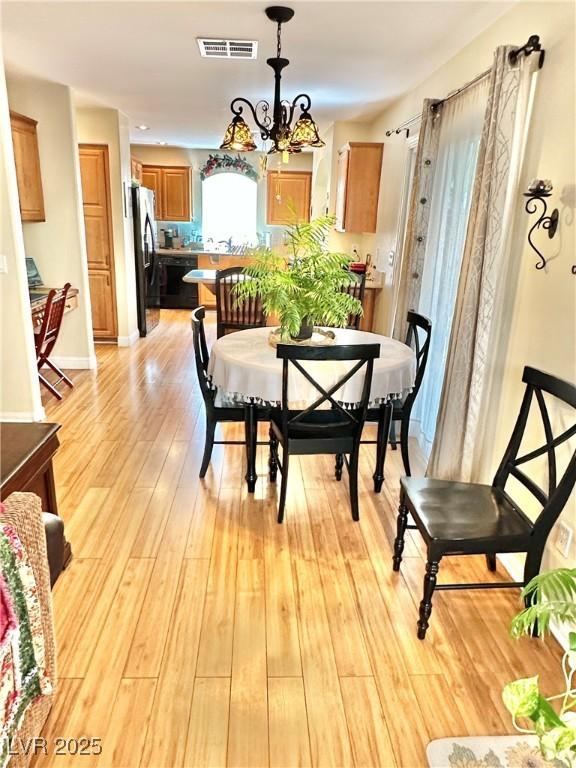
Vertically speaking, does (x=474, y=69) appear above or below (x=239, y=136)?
above

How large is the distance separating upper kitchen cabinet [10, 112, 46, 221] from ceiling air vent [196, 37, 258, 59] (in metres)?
1.93

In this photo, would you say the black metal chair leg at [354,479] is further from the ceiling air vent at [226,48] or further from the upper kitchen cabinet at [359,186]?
the upper kitchen cabinet at [359,186]

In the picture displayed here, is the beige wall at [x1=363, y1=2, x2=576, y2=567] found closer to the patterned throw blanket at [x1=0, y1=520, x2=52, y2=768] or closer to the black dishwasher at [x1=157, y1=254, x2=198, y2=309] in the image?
the patterned throw blanket at [x1=0, y1=520, x2=52, y2=768]

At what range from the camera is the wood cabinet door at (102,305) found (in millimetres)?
5785

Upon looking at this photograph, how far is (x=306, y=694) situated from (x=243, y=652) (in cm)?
28

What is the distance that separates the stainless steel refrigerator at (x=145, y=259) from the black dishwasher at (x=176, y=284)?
1.15 m

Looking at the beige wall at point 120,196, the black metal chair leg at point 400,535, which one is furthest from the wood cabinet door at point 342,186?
the black metal chair leg at point 400,535

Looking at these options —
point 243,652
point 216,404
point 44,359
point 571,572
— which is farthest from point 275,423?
point 44,359

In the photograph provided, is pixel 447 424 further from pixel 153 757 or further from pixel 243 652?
pixel 153 757

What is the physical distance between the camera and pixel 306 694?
1.69m

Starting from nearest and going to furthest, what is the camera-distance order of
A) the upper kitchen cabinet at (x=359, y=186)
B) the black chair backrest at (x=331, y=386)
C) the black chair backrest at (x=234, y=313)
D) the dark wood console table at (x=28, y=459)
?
the dark wood console table at (x=28, y=459) → the black chair backrest at (x=331, y=386) → the black chair backrest at (x=234, y=313) → the upper kitchen cabinet at (x=359, y=186)

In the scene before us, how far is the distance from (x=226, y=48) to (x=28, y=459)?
2.72 meters

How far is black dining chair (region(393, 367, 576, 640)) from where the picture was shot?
179 centimetres

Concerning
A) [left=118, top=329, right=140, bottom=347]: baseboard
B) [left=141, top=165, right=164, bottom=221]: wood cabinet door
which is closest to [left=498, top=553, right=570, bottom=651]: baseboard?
[left=118, top=329, right=140, bottom=347]: baseboard
